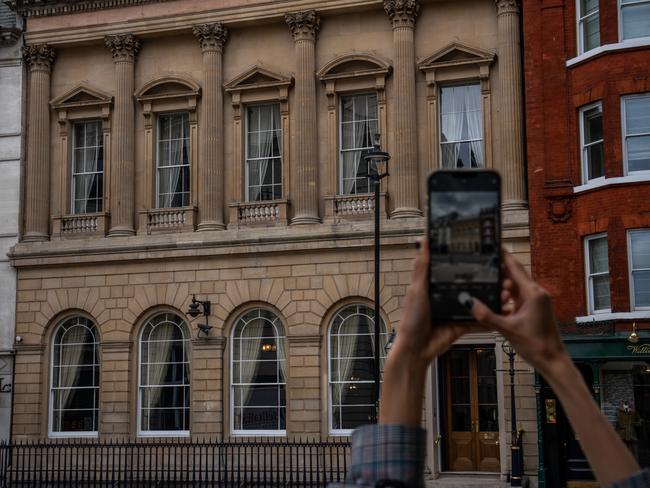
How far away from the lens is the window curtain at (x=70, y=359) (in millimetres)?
28953

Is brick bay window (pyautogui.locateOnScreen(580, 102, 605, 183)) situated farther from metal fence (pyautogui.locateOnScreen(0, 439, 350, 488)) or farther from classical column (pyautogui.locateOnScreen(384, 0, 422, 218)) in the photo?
metal fence (pyautogui.locateOnScreen(0, 439, 350, 488))

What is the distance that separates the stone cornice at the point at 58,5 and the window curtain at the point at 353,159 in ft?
24.5

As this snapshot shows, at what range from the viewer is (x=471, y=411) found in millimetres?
25859

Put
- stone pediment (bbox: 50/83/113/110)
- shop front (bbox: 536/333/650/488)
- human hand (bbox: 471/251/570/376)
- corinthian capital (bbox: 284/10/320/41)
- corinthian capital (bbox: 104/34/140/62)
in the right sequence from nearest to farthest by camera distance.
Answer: human hand (bbox: 471/251/570/376) < shop front (bbox: 536/333/650/488) < corinthian capital (bbox: 284/10/320/41) < corinthian capital (bbox: 104/34/140/62) < stone pediment (bbox: 50/83/113/110)

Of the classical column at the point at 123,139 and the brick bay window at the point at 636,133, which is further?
the classical column at the point at 123,139

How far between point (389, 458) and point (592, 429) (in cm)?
58

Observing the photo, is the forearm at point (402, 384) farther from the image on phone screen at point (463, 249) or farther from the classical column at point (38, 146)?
the classical column at point (38, 146)

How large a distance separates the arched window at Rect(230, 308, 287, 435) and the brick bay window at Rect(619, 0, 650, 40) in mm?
11873

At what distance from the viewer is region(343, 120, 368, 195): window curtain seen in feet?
90.5

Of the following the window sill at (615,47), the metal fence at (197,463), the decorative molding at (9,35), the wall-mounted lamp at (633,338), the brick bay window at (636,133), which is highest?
the decorative molding at (9,35)

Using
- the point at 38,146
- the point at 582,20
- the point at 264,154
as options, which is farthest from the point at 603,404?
the point at 38,146

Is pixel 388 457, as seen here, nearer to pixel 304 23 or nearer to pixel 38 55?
pixel 304 23

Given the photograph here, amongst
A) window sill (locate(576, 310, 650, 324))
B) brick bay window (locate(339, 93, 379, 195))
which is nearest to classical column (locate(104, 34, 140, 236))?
brick bay window (locate(339, 93, 379, 195))

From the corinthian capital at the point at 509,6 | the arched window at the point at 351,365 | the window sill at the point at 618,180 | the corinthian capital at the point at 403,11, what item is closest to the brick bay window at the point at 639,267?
the window sill at the point at 618,180
